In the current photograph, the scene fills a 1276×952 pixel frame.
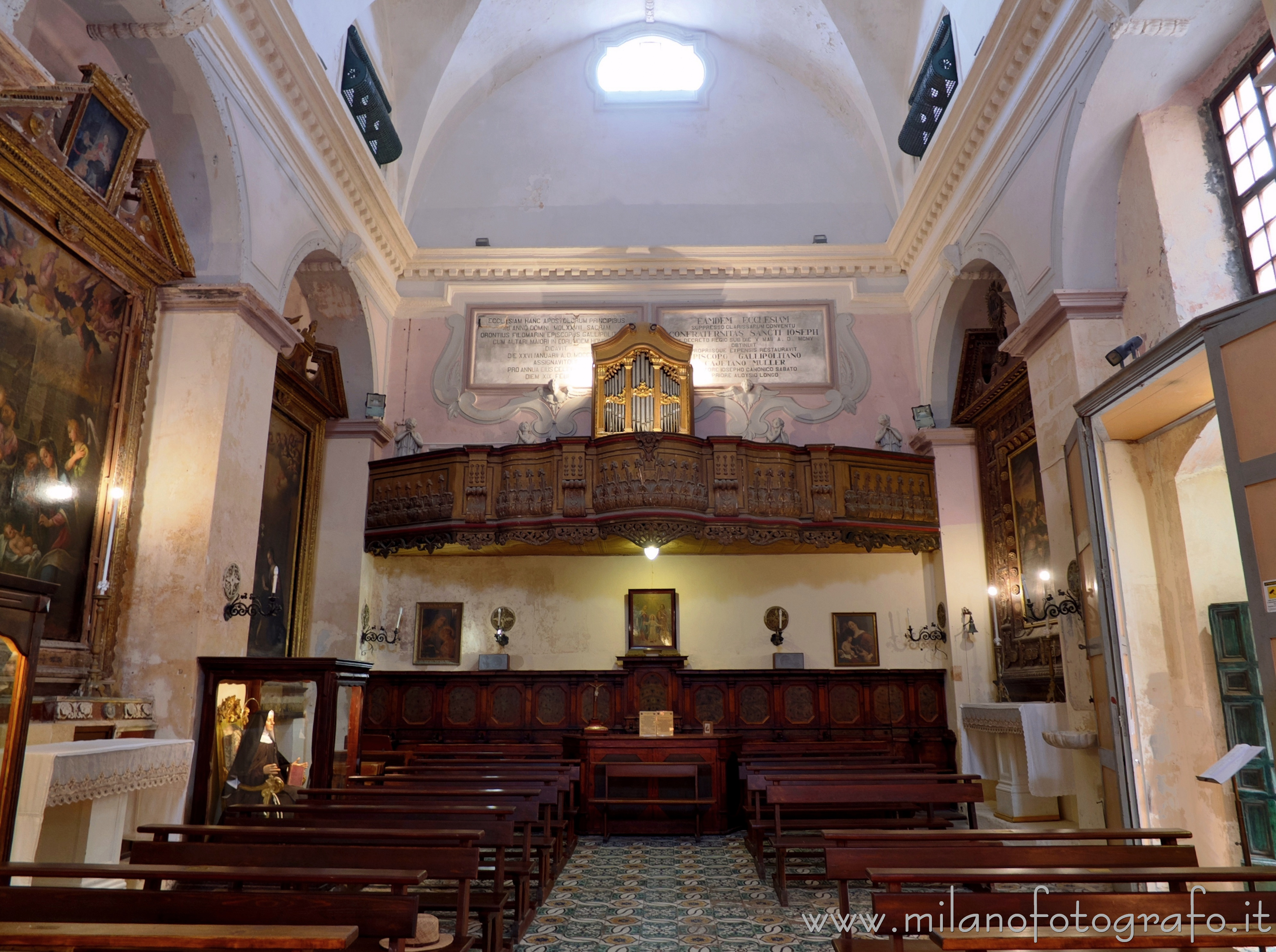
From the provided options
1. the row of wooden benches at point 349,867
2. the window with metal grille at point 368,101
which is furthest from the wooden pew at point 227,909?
the window with metal grille at point 368,101

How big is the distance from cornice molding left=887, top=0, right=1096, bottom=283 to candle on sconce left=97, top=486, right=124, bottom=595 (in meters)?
10.3

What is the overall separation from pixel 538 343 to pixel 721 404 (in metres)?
3.30

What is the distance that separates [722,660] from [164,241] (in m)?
9.77

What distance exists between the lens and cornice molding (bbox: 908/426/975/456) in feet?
45.3

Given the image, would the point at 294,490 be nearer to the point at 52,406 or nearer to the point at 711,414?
the point at 52,406

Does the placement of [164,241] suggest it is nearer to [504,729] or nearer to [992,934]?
[504,729]

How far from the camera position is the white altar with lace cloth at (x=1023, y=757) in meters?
9.86

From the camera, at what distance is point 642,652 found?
14.1 m

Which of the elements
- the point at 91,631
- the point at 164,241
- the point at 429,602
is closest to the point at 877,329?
the point at 429,602

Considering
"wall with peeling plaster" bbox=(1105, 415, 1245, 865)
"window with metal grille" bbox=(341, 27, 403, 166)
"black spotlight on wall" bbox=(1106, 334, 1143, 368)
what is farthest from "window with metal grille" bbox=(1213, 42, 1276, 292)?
"window with metal grille" bbox=(341, 27, 403, 166)

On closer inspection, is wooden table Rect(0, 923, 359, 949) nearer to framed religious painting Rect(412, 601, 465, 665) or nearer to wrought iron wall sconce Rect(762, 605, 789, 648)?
framed religious painting Rect(412, 601, 465, 665)

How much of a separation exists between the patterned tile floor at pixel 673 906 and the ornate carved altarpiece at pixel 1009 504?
4751 mm

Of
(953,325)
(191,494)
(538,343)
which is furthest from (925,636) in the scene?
(191,494)

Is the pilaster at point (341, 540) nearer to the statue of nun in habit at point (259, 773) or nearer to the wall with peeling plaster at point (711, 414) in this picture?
the wall with peeling plaster at point (711, 414)
